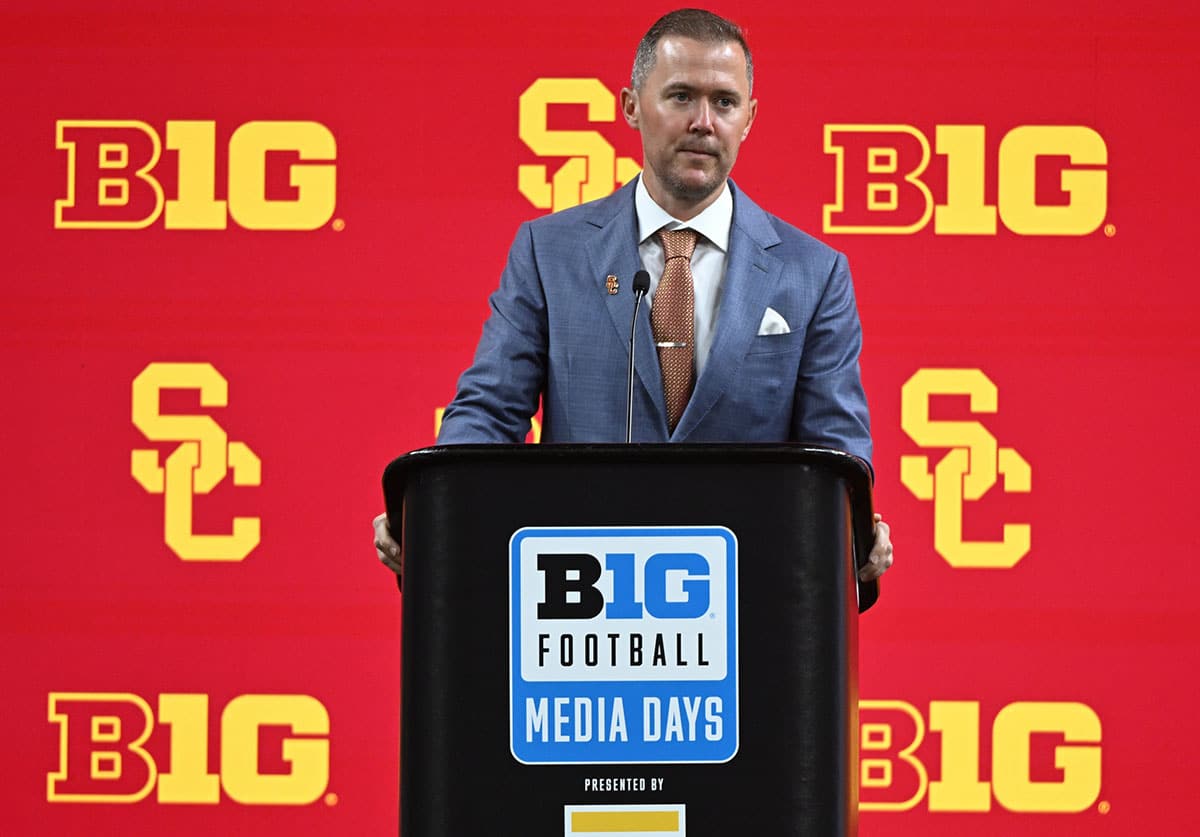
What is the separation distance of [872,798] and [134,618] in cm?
146

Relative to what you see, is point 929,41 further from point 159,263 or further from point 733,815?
point 733,815

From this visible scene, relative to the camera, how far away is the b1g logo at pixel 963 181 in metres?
3.06

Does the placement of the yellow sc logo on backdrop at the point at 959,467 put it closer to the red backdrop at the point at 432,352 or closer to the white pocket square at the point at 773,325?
the red backdrop at the point at 432,352

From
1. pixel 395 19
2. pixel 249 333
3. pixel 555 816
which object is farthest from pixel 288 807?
pixel 555 816

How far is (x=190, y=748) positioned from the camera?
306cm

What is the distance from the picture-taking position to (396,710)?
10.0ft

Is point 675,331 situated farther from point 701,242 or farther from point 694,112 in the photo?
point 694,112

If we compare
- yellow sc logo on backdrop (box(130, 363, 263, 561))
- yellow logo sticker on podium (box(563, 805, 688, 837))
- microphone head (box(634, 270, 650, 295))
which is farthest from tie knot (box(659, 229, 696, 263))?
yellow sc logo on backdrop (box(130, 363, 263, 561))

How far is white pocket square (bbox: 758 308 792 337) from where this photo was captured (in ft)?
6.53

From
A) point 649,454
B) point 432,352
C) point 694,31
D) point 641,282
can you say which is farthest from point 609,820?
point 432,352

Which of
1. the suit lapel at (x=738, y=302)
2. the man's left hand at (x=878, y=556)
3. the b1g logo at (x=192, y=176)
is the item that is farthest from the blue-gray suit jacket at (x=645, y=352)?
the b1g logo at (x=192, y=176)

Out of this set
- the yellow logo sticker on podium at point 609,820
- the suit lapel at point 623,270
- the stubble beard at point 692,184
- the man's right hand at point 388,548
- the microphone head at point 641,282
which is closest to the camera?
the yellow logo sticker on podium at point 609,820

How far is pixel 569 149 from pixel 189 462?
95 centimetres

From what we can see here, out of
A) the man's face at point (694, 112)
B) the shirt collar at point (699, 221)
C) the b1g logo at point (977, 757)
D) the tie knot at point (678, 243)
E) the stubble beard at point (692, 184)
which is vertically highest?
the man's face at point (694, 112)
